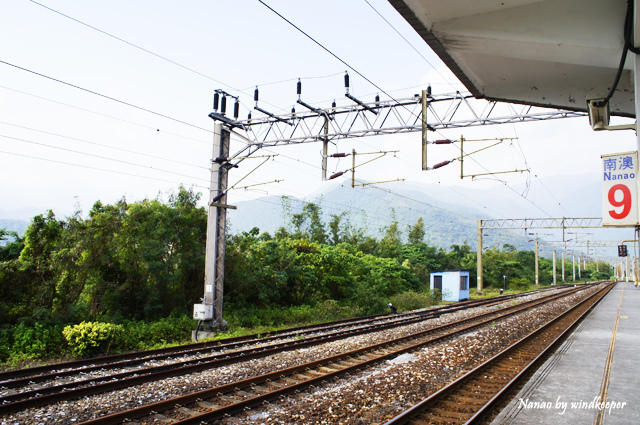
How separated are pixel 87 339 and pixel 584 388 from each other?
11.9 meters

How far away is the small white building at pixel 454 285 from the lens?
33.7 m

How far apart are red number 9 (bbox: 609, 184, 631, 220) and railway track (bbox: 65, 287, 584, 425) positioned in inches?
228

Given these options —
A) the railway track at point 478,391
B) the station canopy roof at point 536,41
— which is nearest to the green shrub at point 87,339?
the railway track at point 478,391

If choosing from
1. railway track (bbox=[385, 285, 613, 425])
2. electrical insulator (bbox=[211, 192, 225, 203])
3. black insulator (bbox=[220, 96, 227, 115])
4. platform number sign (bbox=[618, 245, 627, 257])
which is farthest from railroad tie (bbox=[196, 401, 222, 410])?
platform number sign (bbox=[618, 245, 627, 257])

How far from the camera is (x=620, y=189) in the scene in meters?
5.42

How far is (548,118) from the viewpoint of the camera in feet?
42.4

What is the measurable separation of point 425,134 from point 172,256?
11.5 meters

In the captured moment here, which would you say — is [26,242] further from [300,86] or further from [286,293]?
[286,293]

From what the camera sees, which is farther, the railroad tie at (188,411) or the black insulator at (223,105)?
the black insulator at (223,105)

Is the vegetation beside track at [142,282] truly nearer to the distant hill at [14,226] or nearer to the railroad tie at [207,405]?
the distant hill at [14,226]

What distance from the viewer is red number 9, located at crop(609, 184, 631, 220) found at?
536 cm

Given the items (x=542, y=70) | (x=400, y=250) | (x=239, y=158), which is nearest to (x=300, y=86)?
(x=239, y=158)

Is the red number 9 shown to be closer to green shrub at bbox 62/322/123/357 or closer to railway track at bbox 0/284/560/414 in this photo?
railway track at bbox 0/284/560/414

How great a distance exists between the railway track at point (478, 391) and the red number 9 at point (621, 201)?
11.2ft
